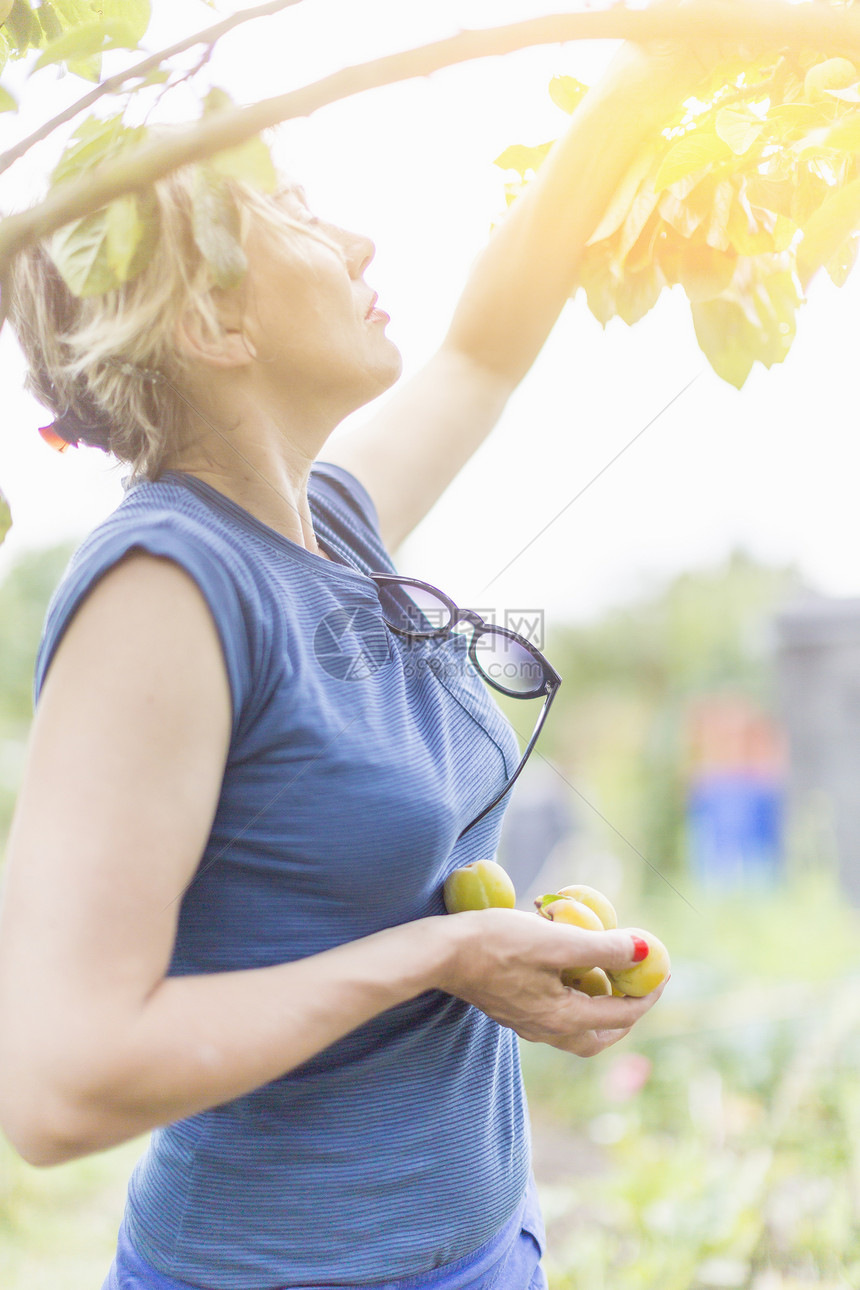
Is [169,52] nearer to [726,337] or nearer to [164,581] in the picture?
[164,581]

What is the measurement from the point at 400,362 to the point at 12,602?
386 cm

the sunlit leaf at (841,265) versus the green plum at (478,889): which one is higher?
the sunlit leaf at (841,265)

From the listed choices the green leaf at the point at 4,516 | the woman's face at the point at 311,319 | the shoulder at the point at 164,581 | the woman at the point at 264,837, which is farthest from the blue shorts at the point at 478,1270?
the woman's face at the point at 311,319

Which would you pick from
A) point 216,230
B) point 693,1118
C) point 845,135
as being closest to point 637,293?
point 845,135

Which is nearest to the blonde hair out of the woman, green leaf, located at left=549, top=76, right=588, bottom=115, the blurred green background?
the woman

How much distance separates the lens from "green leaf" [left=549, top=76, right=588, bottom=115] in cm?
88

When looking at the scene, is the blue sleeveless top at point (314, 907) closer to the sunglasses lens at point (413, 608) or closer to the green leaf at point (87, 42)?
the sunglasses lens at point (413, 608)

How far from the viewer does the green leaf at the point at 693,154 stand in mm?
692

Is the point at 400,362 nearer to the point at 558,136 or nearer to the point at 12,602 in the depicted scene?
the point at 558,136

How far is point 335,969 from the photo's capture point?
575 mm

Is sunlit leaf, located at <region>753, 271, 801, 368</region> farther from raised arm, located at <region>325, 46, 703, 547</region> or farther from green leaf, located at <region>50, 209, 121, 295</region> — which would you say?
green leaf, located at <region>50, 209, 121, 295</region>

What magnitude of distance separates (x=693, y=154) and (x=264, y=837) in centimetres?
55

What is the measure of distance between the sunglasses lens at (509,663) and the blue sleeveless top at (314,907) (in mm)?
112

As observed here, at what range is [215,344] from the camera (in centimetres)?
71
